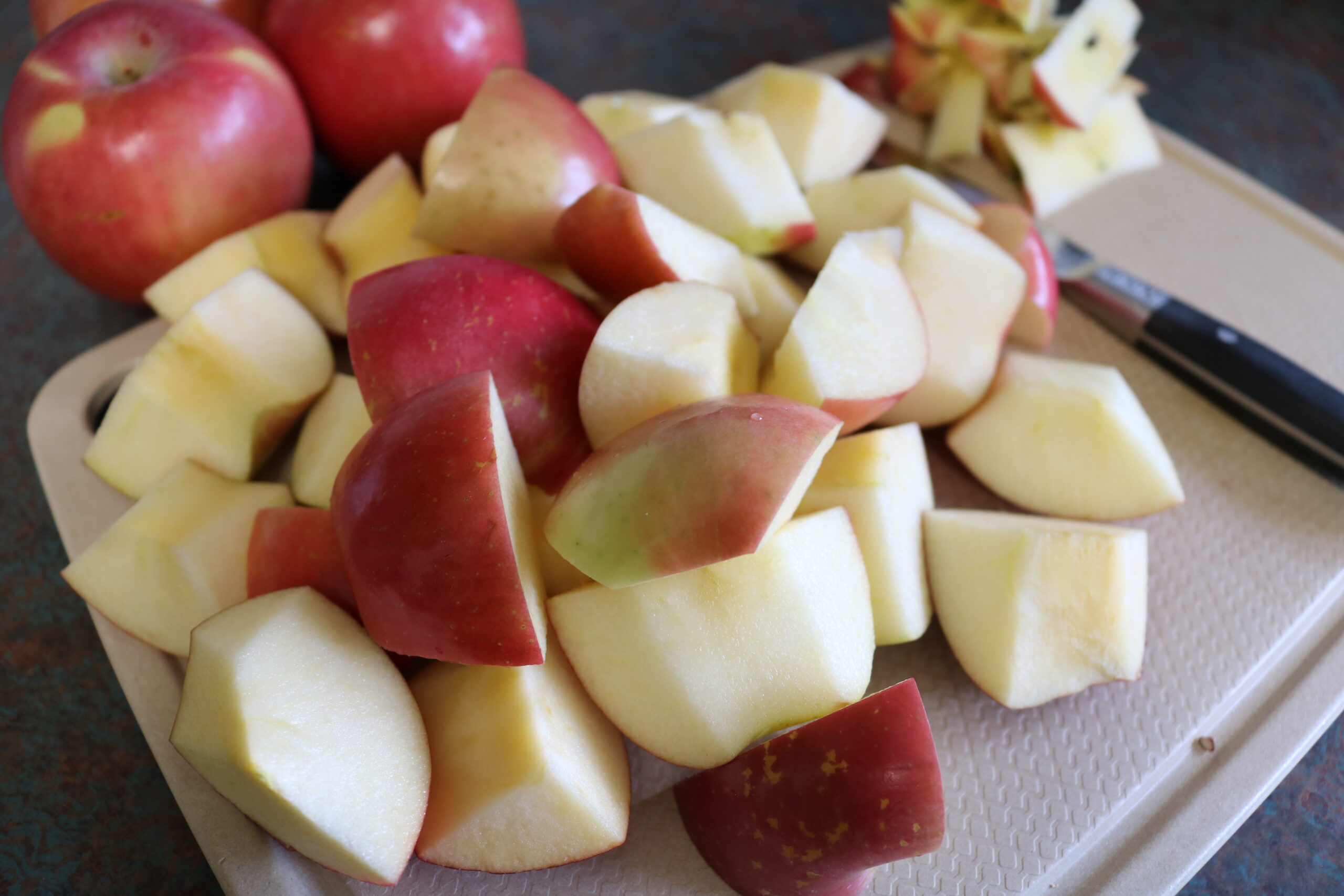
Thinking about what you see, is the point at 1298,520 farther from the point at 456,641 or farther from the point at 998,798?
the point at 456,641

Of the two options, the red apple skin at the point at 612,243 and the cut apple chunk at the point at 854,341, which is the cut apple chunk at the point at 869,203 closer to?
the cut apple chunk at the point at 854,341

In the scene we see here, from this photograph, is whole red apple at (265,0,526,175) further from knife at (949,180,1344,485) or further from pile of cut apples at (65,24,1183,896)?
knife at (949,180,1344,485)

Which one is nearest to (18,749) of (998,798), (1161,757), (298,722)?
(298,722)

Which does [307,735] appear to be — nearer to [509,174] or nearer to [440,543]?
[440,543]

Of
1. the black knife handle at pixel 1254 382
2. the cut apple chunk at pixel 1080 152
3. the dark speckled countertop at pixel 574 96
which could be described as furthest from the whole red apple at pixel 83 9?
the black knife handle at pixel 1254 382

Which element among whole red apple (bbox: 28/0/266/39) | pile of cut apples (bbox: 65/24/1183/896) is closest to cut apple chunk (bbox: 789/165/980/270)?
pile of cut apples (bbox: 65/24/1183/896)

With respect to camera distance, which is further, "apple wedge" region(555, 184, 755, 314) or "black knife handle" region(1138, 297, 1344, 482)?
"black knife handle" region(1138, 297, 1344, 482)

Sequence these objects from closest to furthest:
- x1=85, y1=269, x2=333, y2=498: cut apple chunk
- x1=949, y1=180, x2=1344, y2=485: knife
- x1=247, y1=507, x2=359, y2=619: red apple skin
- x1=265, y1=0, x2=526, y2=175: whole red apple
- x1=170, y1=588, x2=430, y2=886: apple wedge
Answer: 1. x1=170, y1=588, x2=430, y2=886: apple wedge
2. x1=247, y1=507, x2=359, y2=619: red apple skin
3. x1=85, y1=269, x2=333, y2=498: cut apple chunk
4. x1=949, y1=180, x2=1344, y2=485: knife
5. x1=265, y1=0, x2=526, y2=175: whole red apple
